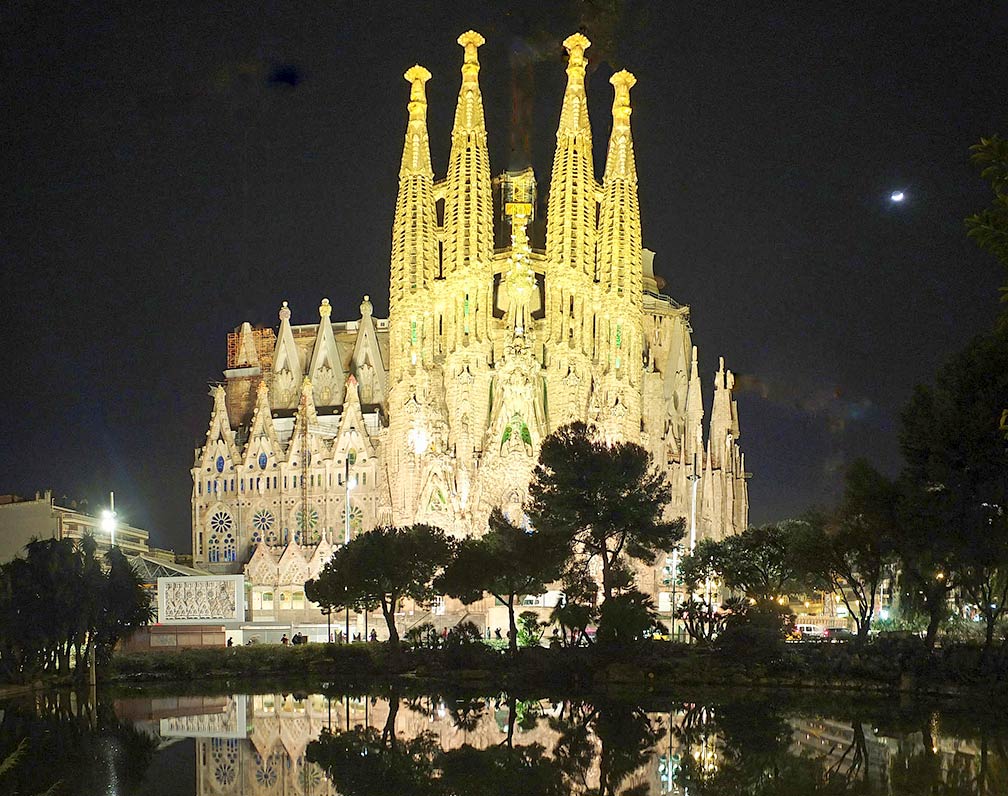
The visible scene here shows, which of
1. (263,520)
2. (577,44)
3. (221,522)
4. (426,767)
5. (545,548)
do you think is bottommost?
Answer: (426,767)

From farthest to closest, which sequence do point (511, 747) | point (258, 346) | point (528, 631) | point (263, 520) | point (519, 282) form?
point (258, 346) → point (263, 520) → point (519, 282) → point (528, 631) → point (511, 747)

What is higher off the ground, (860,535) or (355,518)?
(355,518)

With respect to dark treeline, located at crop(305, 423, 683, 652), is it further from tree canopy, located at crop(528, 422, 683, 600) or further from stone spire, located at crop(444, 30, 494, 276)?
stone spire, located at crop(444, 30, 494, 276)

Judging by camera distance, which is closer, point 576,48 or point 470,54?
point 576,48

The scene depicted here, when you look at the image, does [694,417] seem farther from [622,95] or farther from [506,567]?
[506,567]

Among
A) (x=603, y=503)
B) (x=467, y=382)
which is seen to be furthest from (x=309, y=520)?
(x=603, y=503)

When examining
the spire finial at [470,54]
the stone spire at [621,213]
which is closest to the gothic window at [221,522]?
the stone spire at [621,213]

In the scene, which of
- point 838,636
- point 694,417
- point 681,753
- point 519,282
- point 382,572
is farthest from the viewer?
point 694,417

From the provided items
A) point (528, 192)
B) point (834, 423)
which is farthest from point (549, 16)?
point (834, 423)

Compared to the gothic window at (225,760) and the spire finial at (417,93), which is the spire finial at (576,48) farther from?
the gothic window at (225,760)

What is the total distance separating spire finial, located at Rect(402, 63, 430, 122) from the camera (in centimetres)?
9019

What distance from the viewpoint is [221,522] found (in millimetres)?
94312

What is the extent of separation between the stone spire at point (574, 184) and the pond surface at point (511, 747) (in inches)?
2052

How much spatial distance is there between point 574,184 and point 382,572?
42091mm
